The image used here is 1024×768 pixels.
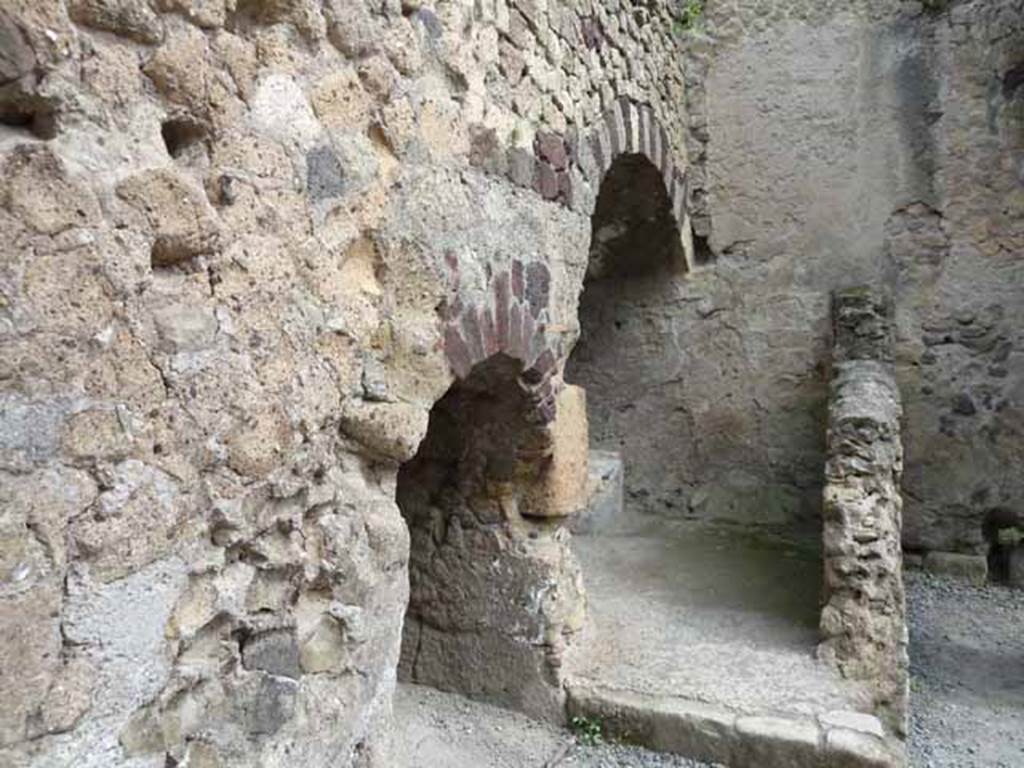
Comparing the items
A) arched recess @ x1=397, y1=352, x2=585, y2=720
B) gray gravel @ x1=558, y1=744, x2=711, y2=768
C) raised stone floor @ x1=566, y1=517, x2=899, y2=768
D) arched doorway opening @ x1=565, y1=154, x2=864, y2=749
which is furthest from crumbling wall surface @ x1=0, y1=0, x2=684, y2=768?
arched doorway opening @ x1=565, y1=154, x2=864, y2=749

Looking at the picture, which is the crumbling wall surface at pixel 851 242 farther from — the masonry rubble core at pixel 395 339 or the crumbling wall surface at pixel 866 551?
the crumbling wall surface at pixel 866 551

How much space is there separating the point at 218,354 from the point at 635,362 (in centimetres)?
412

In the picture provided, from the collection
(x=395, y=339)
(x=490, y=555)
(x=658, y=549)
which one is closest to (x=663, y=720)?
(x=490, y=555)

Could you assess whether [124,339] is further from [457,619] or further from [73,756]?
[457,619]

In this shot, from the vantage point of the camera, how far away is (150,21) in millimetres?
1186

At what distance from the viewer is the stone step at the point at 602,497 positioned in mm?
4816

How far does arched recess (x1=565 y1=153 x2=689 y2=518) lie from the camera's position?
16.8 feet

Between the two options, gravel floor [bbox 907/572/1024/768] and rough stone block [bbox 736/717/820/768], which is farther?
gravel floor [bbox 907/572/1024/768]

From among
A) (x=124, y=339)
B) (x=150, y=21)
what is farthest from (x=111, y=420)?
(x=150, y=21)

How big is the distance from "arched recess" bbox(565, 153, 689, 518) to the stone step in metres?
0.07

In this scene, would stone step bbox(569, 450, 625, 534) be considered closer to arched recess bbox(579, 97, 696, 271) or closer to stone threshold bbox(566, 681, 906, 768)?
arched recess bbox(579, 97, 696, 271)

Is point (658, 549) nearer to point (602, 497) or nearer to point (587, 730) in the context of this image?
point (602, 497)

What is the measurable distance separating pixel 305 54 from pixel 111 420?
2.53ft

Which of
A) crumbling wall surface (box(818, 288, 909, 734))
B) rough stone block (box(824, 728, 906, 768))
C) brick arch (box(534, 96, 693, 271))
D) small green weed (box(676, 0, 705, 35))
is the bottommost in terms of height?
rough stone block (box(824, 728, 906, 768))
